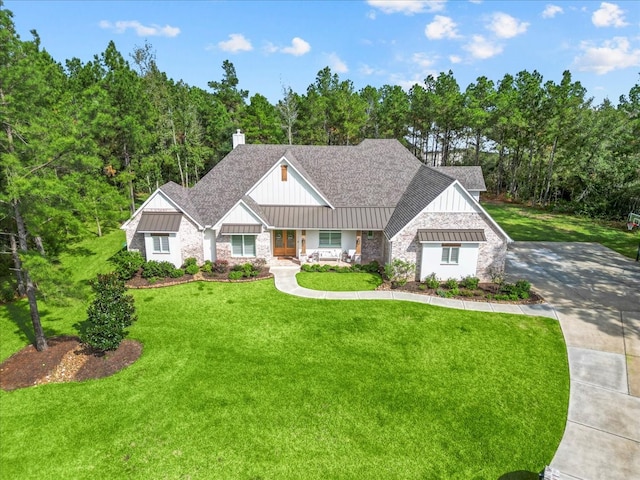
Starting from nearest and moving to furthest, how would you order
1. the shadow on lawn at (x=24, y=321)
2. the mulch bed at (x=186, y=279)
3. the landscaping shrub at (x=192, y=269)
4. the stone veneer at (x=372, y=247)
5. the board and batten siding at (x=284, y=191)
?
the shadow on lawn at (x=24, y=321)
the mulch bed at (x=186, y=279)
the landscaping shrub at (x=192, y=269)
the stone veneer at (x=372, y=247)
the board and batten siding at (x=284, y=191)

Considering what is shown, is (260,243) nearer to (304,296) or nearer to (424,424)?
(304,296)

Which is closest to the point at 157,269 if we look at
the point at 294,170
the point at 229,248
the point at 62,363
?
the point at 229,248

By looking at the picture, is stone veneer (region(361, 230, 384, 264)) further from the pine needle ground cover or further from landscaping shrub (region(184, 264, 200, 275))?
landscaping shrub (region(184, 264, 200, 275))

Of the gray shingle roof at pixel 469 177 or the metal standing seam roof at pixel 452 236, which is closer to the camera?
the metal standing seam roof at pixel 452 236

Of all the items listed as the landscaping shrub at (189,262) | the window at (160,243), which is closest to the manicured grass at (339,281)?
the landscaping shrub at (189,262)

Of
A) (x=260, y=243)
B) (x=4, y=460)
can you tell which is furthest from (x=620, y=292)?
(x=4, y=460)

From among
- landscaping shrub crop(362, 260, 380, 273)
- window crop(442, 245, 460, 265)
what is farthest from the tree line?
window crop(442, 245, 460, 265)

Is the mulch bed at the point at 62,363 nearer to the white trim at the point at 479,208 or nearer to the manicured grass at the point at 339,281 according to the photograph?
→ the manicured grass at the point at 339,281
